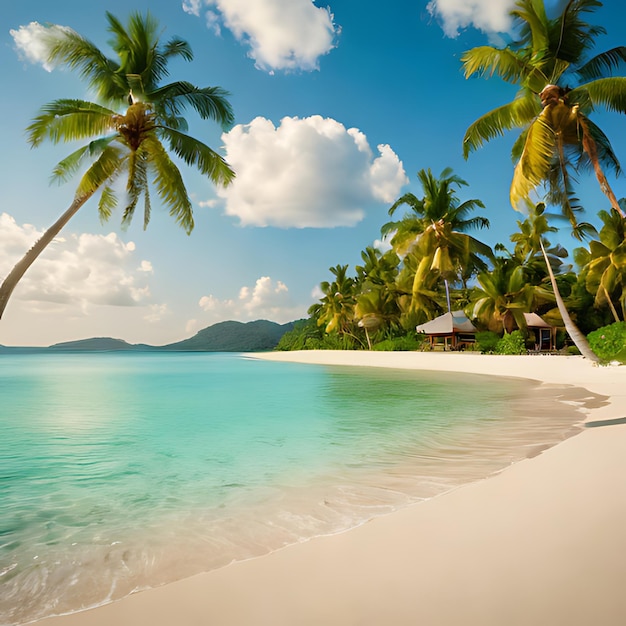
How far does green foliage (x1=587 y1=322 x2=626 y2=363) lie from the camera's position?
13.3m

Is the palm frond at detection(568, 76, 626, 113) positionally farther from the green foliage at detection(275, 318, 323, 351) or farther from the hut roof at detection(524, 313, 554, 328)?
the green foliage at detection(275, 318, 323, 351)

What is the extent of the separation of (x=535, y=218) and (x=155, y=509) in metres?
25.8

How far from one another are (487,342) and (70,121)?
795 inches

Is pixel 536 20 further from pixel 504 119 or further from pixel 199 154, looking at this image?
pixel 199 154

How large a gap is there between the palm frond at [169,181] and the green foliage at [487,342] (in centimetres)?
1666

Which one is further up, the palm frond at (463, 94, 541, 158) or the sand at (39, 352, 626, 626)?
the palm frond at (463, 94, 541, 158)

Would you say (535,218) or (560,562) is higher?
(535,218)

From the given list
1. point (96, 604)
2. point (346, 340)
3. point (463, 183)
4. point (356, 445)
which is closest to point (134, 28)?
point (356, 445)

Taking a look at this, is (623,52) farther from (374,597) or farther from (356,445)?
(374,597)

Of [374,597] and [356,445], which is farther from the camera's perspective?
[356,445]

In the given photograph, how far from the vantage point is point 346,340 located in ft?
120

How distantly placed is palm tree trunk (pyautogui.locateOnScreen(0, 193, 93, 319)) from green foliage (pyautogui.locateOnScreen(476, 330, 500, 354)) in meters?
19.4

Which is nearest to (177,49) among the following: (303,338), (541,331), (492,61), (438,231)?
(492,61)

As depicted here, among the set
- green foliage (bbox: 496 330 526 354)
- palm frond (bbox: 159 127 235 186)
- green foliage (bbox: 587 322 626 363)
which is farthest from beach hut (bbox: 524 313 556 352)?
palm frond (bbox: 159 127 235 186)
